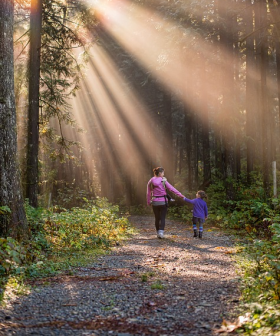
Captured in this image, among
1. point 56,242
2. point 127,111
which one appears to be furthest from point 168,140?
point 56,242

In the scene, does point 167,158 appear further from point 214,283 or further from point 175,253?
point 214,283

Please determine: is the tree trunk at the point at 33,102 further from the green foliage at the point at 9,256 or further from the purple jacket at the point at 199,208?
the green foliage at the point at 9,256

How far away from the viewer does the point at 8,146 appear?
8.45m

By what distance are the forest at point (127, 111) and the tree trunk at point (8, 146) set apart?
2cm

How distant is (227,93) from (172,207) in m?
10.1

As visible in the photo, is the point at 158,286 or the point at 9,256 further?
the point at 9,256

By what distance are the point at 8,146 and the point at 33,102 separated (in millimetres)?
5792

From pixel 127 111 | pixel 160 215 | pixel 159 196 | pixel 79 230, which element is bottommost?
pixel 79 230

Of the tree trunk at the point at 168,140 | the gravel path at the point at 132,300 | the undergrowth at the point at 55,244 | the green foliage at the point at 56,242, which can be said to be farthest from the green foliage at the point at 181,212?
the gravel path at the point at 132,300

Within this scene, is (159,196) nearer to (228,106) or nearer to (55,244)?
(55,244)

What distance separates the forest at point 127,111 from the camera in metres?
8.46

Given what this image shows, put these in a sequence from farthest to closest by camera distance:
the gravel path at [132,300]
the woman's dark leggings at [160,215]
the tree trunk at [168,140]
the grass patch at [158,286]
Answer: the tree trunk at [168,140] → the woman's dark leggings at [160,215] → the grass patch at [158,286] → the gravel path at [132,300]

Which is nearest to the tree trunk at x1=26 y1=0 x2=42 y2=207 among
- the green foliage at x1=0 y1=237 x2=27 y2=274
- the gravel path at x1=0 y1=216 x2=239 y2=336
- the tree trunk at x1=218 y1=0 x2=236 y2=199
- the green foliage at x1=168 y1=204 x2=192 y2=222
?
the gravel path at x1=0 y1=216 x2=239 y2=336

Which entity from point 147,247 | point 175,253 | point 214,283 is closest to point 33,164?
point 147,247
